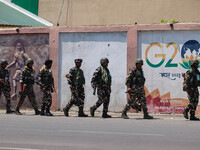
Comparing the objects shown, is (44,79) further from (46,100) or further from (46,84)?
(46,100)

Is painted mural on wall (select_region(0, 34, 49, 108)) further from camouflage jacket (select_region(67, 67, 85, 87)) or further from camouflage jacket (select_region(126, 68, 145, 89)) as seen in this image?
camouflage jacket (select_region(126, 68, 145, 89))

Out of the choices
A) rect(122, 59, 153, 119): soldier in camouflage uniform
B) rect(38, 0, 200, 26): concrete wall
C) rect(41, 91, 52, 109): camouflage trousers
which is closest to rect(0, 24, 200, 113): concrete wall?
rect(122, 59, 153, 119): soldier in camouflage uniform

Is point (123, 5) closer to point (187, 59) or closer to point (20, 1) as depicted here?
point (20, 1)

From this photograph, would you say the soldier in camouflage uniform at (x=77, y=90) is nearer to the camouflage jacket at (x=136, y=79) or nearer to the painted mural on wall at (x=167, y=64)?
the camouflage jacket at (x=136, y=79)

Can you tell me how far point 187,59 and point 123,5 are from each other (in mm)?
14103

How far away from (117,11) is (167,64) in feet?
45.6

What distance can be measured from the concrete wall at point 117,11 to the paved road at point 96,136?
57.6ft

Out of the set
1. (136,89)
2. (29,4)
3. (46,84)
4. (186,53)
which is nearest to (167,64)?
(186,53)

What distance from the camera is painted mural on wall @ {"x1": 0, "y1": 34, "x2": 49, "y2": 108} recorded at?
20.6 meters

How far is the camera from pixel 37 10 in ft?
110

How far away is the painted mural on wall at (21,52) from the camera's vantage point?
20609 millimetres

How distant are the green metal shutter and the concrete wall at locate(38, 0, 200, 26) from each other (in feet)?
1.09

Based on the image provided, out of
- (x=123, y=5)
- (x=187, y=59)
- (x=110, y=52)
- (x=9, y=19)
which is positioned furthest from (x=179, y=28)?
(x=123, y=5)

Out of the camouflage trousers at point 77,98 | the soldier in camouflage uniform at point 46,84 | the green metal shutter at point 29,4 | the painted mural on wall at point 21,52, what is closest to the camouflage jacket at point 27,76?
the soldier in camouflage uniform at point 46,84
